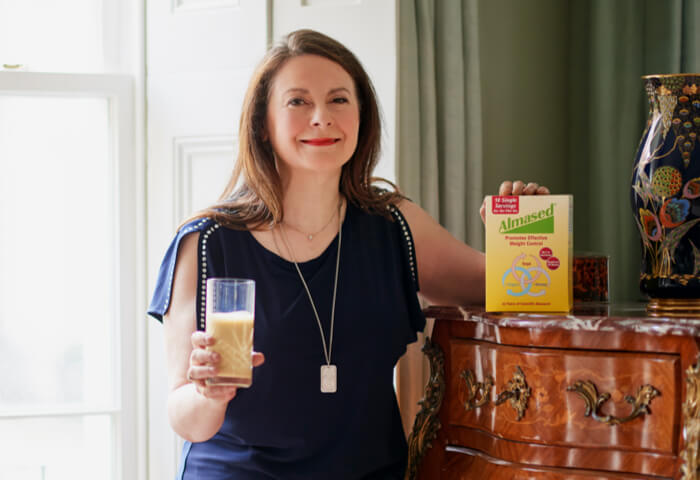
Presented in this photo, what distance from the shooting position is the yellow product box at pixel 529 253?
5.14 feet

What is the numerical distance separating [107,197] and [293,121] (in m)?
0.96

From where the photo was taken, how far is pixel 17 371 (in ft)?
7.84

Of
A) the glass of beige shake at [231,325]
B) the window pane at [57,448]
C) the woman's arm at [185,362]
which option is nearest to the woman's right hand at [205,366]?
the glass of beige shake at [231,325]

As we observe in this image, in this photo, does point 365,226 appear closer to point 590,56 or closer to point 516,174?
point 516,174

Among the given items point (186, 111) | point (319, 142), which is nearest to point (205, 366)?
point (319, 142)

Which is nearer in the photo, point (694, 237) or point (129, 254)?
point (694, 237)

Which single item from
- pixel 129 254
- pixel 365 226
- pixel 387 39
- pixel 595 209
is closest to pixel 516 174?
pixel 595 209

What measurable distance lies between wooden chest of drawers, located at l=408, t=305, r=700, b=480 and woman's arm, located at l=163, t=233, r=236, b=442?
0.48 meters

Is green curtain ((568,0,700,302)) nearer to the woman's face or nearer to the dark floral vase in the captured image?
the dark floral vase

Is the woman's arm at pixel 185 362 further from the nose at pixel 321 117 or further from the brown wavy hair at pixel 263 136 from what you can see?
the nose at pixel 321 117

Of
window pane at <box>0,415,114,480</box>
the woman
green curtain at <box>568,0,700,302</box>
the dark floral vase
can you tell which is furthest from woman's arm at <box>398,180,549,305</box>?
window pane at <box>0,415,114,480</box>

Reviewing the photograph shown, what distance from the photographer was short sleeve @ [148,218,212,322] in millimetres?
1708

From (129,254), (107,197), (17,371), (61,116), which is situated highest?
(61,116)

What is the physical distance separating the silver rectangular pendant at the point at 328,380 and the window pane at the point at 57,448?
99 centimetres
